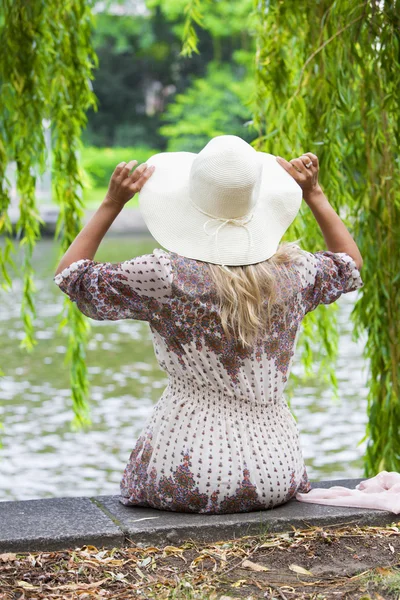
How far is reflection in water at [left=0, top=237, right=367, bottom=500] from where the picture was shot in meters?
5.76

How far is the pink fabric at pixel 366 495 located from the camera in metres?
2.72

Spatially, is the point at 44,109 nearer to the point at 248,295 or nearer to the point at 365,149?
the point at 365,149

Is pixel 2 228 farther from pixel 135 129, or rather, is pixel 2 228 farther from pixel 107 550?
pixel 135 129

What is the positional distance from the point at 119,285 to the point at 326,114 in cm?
155

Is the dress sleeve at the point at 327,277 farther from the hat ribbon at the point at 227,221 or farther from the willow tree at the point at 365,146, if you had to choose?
the willow tree at the point at 365,146

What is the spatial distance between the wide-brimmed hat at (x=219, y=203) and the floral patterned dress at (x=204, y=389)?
9 centimetres

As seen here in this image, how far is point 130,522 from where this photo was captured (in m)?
2.56

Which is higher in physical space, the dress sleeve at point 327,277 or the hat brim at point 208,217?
the hat brim at point 208,217

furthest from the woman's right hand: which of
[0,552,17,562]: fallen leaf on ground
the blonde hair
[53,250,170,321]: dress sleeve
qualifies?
[0,552,17,562]: fallen leaf on ground

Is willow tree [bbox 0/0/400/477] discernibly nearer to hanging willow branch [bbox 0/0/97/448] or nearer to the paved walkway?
hanging willow branch [bbox 0/0/97/448]

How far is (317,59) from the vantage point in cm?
375

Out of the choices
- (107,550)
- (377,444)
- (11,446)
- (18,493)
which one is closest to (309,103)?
(377,444)

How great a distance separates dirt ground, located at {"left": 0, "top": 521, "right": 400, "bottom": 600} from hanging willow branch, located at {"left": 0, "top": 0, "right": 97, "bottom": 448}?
198 centimetres

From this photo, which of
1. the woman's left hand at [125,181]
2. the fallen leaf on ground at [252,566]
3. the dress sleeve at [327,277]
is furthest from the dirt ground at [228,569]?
the woman's left hand at [125,181]
